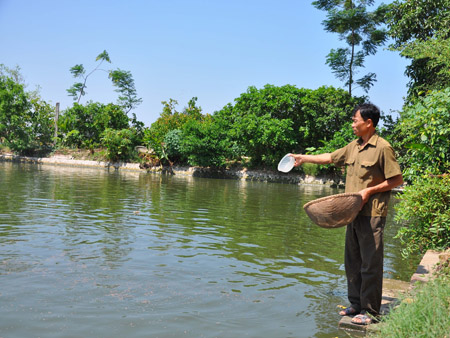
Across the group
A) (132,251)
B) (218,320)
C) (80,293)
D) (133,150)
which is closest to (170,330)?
(218,320)

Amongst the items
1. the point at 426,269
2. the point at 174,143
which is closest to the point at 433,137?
the point at 426,269

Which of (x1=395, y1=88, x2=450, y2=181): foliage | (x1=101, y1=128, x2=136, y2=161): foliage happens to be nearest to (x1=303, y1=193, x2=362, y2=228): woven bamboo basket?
(x1=395, y1=88, x2=450, y2=181): foliage

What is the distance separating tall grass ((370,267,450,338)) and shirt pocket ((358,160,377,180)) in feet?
3.31

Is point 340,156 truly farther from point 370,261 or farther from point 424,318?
point 424,318

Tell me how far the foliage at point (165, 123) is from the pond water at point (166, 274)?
2161 cm

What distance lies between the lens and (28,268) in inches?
190

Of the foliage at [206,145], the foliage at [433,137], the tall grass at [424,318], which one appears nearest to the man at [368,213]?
the tall grass at [424,318]

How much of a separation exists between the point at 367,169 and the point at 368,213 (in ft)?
1.21

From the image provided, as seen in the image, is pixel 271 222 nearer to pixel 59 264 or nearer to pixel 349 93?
pixel 59 264

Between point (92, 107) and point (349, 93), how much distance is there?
22.4 m

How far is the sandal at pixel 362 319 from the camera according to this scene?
3412 millimetres

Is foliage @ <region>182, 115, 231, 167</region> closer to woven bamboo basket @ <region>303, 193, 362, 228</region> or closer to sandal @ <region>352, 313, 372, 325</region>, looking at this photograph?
woven bamboo basket @ <region>303, 193, 362, 228</region>

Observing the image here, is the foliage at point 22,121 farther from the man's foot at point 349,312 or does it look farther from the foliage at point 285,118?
the man's foot at point 349,312

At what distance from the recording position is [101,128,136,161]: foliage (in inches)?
1308
